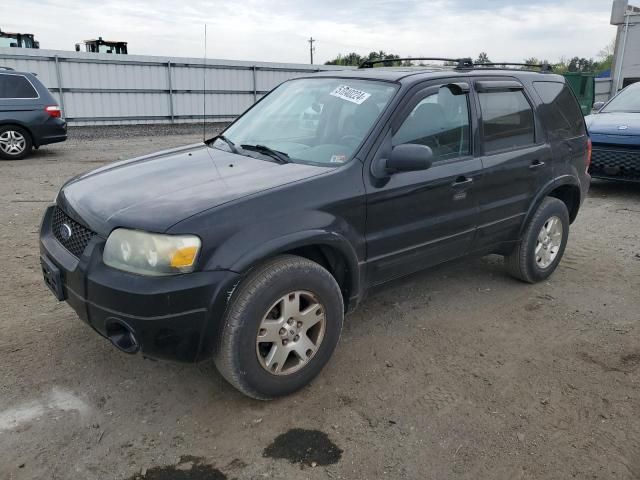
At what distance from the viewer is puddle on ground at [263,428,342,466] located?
2.58 metres

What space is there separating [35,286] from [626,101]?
906cm

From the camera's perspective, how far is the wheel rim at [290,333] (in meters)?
2.86

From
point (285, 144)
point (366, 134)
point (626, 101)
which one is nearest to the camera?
point (366, 134)

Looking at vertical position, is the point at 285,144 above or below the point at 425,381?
above

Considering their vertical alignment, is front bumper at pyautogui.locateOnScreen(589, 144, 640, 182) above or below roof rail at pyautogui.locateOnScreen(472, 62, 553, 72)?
below

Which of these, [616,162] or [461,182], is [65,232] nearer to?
[461,182]

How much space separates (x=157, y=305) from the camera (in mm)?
2523

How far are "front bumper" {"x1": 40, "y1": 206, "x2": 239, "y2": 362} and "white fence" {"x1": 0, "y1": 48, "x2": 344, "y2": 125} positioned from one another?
13.7 m

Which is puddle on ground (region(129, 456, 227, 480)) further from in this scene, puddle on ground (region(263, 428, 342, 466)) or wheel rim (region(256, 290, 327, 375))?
wheel rim (region(256, 290, 327, 375))

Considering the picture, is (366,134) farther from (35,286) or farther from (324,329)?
(35,286)

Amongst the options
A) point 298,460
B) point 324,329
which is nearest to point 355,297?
point 324,329

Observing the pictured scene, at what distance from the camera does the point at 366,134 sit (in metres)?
3.31

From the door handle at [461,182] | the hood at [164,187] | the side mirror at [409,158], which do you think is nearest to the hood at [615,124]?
the door handle at [461,182]

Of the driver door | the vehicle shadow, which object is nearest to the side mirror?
the driver door
